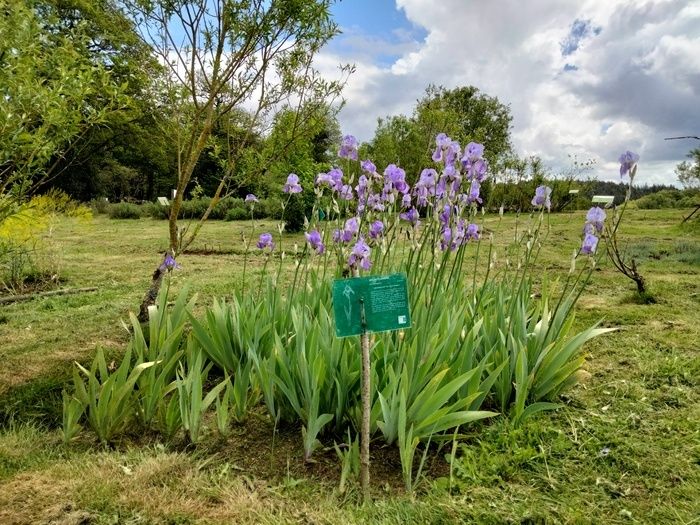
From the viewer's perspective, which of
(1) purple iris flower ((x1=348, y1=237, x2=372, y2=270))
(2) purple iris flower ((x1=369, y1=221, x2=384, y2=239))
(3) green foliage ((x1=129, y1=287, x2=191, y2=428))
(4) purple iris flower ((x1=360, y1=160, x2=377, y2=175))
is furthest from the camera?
(2) purple iris flower ((x1=369, y1=221, x2=384, y2=239))

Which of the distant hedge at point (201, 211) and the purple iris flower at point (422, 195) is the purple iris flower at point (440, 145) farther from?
the distant hedge at point (201, 211)

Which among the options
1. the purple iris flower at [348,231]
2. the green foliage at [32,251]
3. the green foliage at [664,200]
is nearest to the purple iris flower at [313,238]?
the purple iris flower at [348,231]

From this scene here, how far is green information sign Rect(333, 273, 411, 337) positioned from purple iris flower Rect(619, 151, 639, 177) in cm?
159

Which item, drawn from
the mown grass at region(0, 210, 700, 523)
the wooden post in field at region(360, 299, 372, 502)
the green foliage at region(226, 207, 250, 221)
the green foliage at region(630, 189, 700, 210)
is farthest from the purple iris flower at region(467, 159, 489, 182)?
the green foliage at region(630, 189, 700, 210)

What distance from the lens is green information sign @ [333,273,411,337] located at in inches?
83.9

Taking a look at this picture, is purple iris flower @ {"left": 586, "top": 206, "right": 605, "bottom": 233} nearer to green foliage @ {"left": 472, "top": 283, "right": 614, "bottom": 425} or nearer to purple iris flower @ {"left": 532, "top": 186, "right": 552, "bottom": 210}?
purple iris flower @ {"left": 532, "top": 186, "right": 552, "bottom": 210}

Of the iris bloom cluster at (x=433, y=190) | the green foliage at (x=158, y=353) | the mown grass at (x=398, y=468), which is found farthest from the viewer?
the iris bloom cluster at (x=433, y=190)

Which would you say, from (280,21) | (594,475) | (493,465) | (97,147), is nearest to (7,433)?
(493,465)

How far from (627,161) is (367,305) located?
1.81m

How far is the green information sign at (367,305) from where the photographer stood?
213 cm

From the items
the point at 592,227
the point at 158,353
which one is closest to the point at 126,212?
the point at 158,353

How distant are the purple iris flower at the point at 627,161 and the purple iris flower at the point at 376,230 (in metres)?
1.45

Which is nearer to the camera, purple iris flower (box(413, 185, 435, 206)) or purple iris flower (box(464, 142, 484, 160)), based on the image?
purple iris flower (box(464, 142, 484, 160))

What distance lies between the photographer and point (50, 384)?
3408mm
